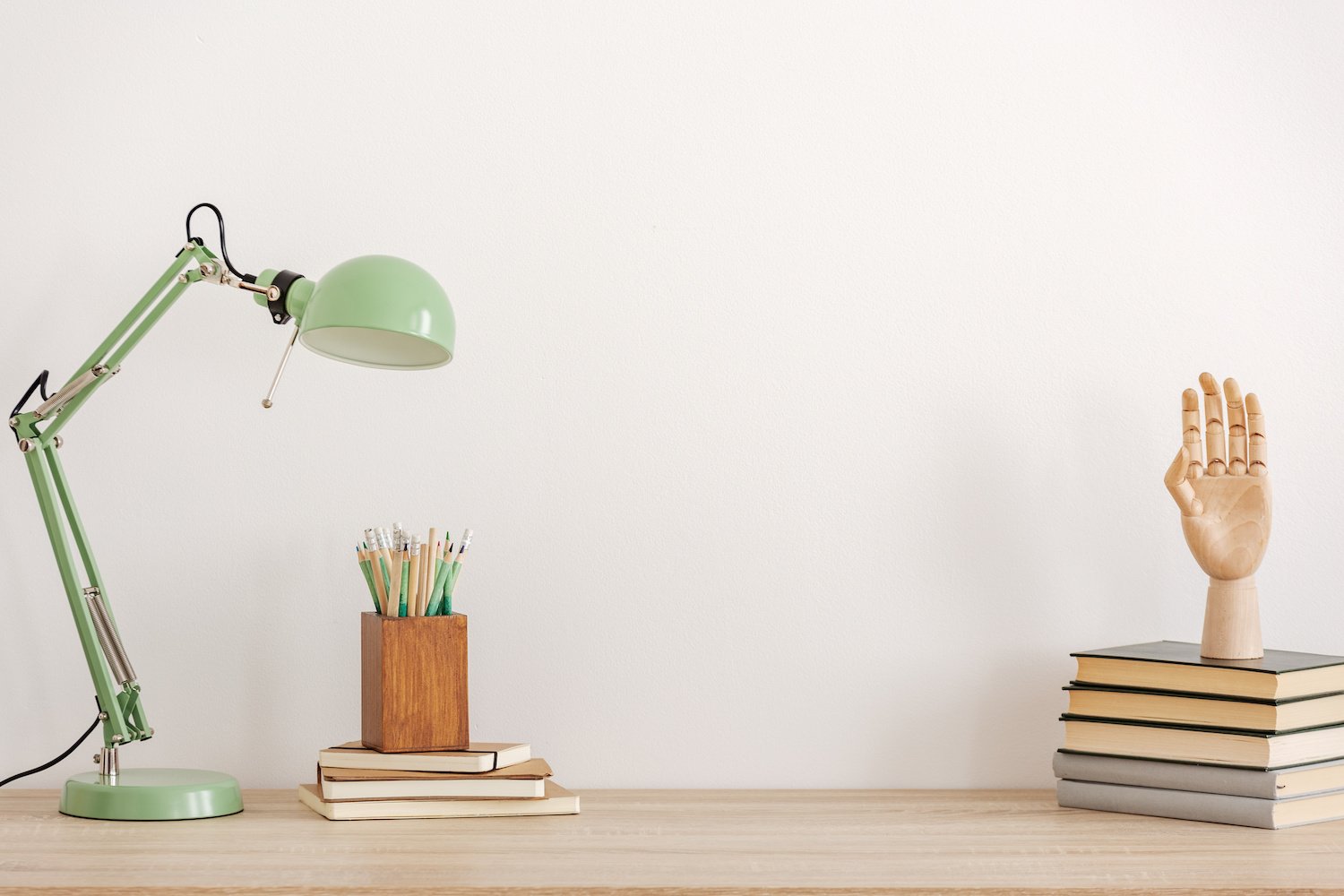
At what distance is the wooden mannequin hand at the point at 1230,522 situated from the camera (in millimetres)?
1237

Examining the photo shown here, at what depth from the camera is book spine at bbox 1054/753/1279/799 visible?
1137 millimetres

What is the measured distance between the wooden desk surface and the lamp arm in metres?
0.11

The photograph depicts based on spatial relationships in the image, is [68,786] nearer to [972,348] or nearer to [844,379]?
[844,379]

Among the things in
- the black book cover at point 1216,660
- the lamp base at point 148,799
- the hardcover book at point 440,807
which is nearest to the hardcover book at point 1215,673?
the black book cover at point 1216,660

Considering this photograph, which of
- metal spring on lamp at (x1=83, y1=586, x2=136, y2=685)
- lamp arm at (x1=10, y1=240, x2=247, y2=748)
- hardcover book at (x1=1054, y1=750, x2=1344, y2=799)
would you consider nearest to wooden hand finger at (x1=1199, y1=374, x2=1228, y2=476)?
hardcover book at (x1=1054, y1=750, x2=1344, y2=799)

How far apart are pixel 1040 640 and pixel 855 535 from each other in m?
0.25

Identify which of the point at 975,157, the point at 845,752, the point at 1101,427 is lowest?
the point at 845,752

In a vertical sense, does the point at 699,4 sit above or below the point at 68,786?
above

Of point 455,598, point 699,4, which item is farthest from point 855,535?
point 699,4

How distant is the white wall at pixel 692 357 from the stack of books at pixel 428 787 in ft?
0.57

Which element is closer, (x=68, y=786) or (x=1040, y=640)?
(x=68, y=786)

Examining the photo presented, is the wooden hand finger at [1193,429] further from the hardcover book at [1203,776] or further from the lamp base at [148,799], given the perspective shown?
the lamp base at [148,799]

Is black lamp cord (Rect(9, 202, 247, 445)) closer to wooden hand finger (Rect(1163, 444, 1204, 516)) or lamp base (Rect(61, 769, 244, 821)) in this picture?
lamp base (Rect(61, 769, 244, 821))

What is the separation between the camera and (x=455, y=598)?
134cm
